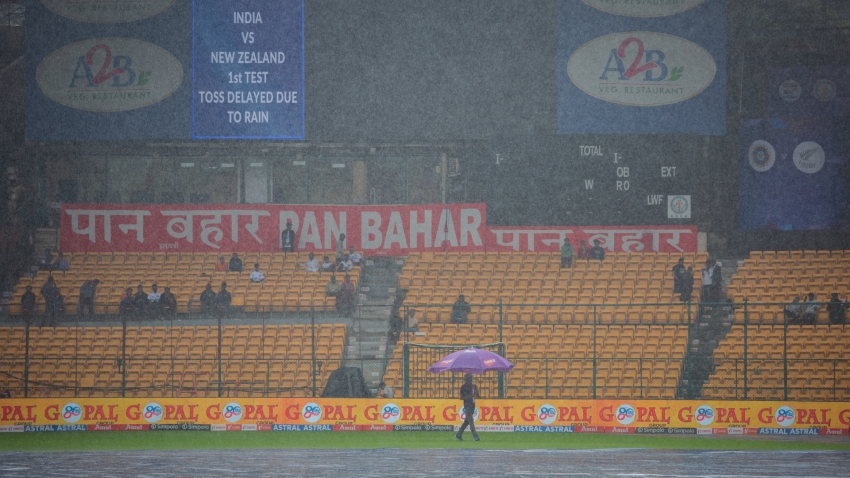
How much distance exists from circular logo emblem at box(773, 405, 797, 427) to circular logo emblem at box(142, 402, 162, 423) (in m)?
16.0

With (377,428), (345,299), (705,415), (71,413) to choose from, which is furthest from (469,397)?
(71,413)

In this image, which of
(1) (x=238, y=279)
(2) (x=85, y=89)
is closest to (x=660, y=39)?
(1) (x=238, y=279)

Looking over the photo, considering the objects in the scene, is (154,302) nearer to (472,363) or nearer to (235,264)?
(235,264)

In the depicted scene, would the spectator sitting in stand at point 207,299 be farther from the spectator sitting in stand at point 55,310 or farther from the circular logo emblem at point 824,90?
the circular logo emblem at point 824,90

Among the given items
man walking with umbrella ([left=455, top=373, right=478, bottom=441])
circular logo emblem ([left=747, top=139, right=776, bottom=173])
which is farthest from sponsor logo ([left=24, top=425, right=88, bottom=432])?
circular logo emblem ([left=747, top=139, right=776, bottom=173])

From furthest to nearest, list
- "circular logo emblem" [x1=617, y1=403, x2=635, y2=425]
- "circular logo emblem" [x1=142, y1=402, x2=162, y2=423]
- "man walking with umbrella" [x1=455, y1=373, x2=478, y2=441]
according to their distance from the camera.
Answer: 1. "circular logo emblem" [x1=142, y1=402, x2=162, y2=423]
2. "circular logo emblem" [x1=617, y1=403, x2=635, y2=425]
3. "man walking with umbrella" [x1=455, y1=373, x2=478, y2=441]

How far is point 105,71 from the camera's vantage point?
37.5 m

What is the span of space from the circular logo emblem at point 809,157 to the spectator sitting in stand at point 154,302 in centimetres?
2264

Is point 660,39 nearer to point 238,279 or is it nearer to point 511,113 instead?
point 511,113

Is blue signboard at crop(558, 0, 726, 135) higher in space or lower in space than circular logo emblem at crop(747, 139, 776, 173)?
higher

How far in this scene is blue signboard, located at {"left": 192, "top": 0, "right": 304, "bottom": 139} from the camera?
3691cm

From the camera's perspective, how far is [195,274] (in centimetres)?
3841

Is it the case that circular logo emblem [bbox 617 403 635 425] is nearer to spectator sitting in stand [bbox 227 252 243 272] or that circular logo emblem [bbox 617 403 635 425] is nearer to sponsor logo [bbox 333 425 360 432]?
sponsor logo [bbox 333 425 360 432]

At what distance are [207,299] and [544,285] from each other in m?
10.8
